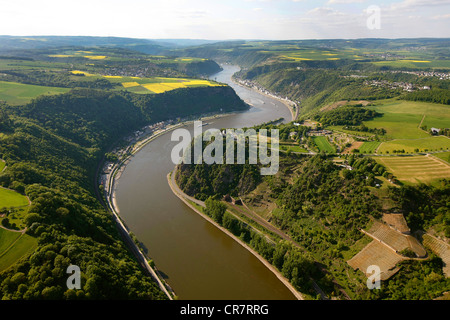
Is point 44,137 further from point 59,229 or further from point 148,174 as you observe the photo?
point 59,229

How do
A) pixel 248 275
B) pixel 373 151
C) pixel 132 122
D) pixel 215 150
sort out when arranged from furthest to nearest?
1. pixel 132 122
2. pixel 215 150
3. pixel 373 151
4. pixel 248 275

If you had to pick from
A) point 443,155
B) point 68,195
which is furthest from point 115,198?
point 443,155

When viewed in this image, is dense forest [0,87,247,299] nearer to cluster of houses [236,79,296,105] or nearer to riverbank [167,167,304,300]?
riverbank [167,167,304,300]

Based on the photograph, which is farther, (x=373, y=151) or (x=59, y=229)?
(x=373, y=151)

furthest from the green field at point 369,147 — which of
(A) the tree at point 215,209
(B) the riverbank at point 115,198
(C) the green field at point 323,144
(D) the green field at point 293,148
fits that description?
(B) the riverbank at point 115,198

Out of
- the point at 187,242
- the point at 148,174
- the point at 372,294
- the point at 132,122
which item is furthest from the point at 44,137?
the point at 372,294

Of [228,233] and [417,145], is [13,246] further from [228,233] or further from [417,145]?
[417,145]

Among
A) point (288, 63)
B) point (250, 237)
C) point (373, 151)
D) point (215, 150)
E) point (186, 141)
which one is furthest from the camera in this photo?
point (288, 63)
